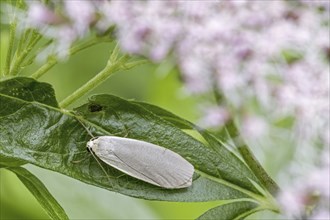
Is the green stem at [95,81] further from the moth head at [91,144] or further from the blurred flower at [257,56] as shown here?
the blurred flower at [257,56]

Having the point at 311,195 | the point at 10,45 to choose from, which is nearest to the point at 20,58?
the point at 10,45

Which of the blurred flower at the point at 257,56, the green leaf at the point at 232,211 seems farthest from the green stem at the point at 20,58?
the blurred flower at the point at 257,56

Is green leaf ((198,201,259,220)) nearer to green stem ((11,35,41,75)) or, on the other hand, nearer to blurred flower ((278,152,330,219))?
blurred flower ((278,152,330,219))

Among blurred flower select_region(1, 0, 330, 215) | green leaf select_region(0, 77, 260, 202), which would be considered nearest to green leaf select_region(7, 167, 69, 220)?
green leaf select_region(0, 77, 260, 202)

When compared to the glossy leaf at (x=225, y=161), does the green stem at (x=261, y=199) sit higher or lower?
lower

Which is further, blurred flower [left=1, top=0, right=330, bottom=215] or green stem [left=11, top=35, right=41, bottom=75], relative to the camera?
blurred flower [left=1, top=0, right=330, bottom=215]

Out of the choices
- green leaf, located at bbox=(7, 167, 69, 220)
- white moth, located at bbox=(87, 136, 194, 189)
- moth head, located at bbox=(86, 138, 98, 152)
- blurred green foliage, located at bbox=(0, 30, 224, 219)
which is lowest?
blurred green foliage, located at bbox=(0, 30, 224, 219)

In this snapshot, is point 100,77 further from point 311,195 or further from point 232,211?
point 311,195

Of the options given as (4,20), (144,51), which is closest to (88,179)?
(144,51)
